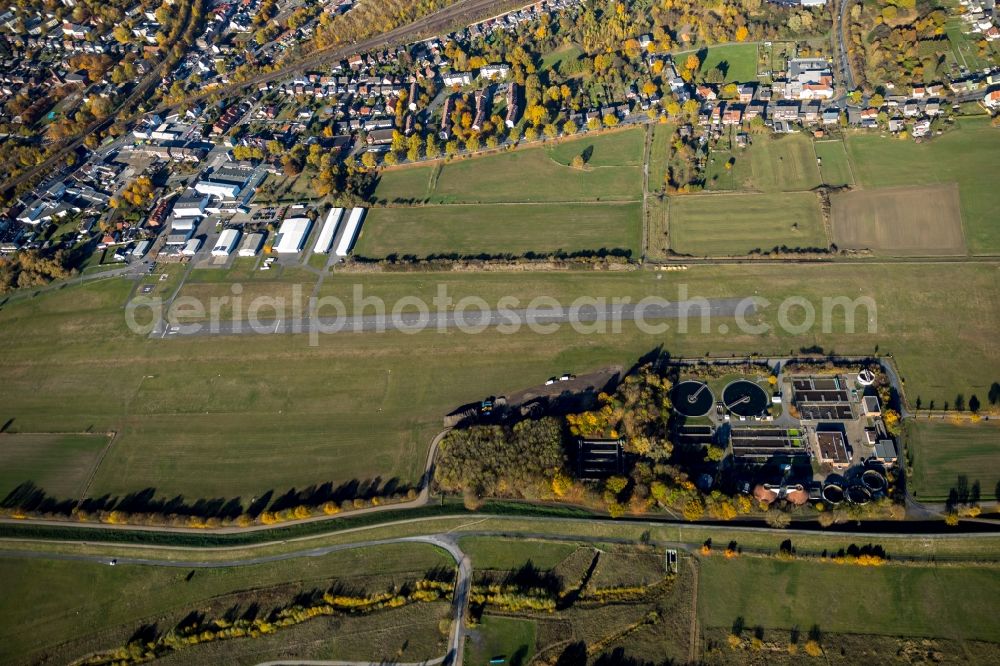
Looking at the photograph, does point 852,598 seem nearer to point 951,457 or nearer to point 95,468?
point 951,457

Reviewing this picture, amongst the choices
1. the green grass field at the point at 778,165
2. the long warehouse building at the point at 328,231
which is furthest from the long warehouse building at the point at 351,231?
the green grass field at the point at 778,165

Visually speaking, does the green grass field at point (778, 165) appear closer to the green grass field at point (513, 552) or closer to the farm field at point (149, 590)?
the green grass field at point (513, 552)

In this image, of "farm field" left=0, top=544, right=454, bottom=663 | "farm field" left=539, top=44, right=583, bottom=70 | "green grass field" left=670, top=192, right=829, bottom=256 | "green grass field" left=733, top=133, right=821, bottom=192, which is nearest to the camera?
"farm field" left=0, top=544, right=454, bottom=663

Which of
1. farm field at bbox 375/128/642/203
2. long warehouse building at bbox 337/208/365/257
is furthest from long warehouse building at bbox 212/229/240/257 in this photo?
farm field at bbox 375/128/642/203

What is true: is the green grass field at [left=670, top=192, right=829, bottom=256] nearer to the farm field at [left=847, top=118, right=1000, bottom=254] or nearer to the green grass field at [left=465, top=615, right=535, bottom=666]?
the farm field at [left=847, top=118, right=1000, bottom=254]

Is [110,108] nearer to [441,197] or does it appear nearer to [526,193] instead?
[441,197]

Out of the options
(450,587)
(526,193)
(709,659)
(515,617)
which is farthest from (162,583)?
(526,193)
